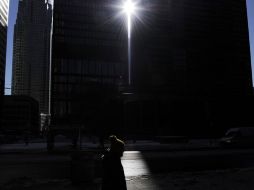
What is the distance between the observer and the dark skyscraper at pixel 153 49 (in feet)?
357

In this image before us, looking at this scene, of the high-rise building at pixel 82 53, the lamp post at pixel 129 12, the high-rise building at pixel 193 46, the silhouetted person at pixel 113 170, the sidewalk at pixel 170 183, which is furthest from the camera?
the lamp post at pixel 129 12

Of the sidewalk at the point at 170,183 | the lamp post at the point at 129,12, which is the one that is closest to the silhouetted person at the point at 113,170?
the sidewalk at the point at 170,183

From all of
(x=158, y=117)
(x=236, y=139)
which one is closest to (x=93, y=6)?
(x=158, y=117)

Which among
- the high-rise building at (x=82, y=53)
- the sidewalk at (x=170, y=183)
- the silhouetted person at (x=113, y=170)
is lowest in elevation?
the sidewalk at (x=170, y=183)

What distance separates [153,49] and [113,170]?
108522mm

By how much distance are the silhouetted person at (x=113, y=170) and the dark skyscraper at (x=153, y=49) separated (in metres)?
92.6

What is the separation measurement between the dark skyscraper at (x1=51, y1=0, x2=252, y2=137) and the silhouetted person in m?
92.6

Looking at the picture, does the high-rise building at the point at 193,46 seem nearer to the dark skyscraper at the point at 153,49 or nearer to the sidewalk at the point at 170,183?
the dark skyscraper at the point at 153,49

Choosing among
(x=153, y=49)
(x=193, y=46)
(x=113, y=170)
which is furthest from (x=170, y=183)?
(x=193, y=46)

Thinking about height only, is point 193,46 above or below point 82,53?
above

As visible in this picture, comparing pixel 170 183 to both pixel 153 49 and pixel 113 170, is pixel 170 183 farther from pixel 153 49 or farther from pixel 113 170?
pixel 153 49

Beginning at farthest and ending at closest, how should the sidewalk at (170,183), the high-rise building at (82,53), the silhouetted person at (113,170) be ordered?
the high-rise building at (82,53) < the sidewalk at (170,183) < the silhouetted person at (113,170)

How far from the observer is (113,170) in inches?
208

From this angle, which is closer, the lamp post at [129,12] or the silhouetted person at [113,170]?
the silhouetted person at [113,170]
